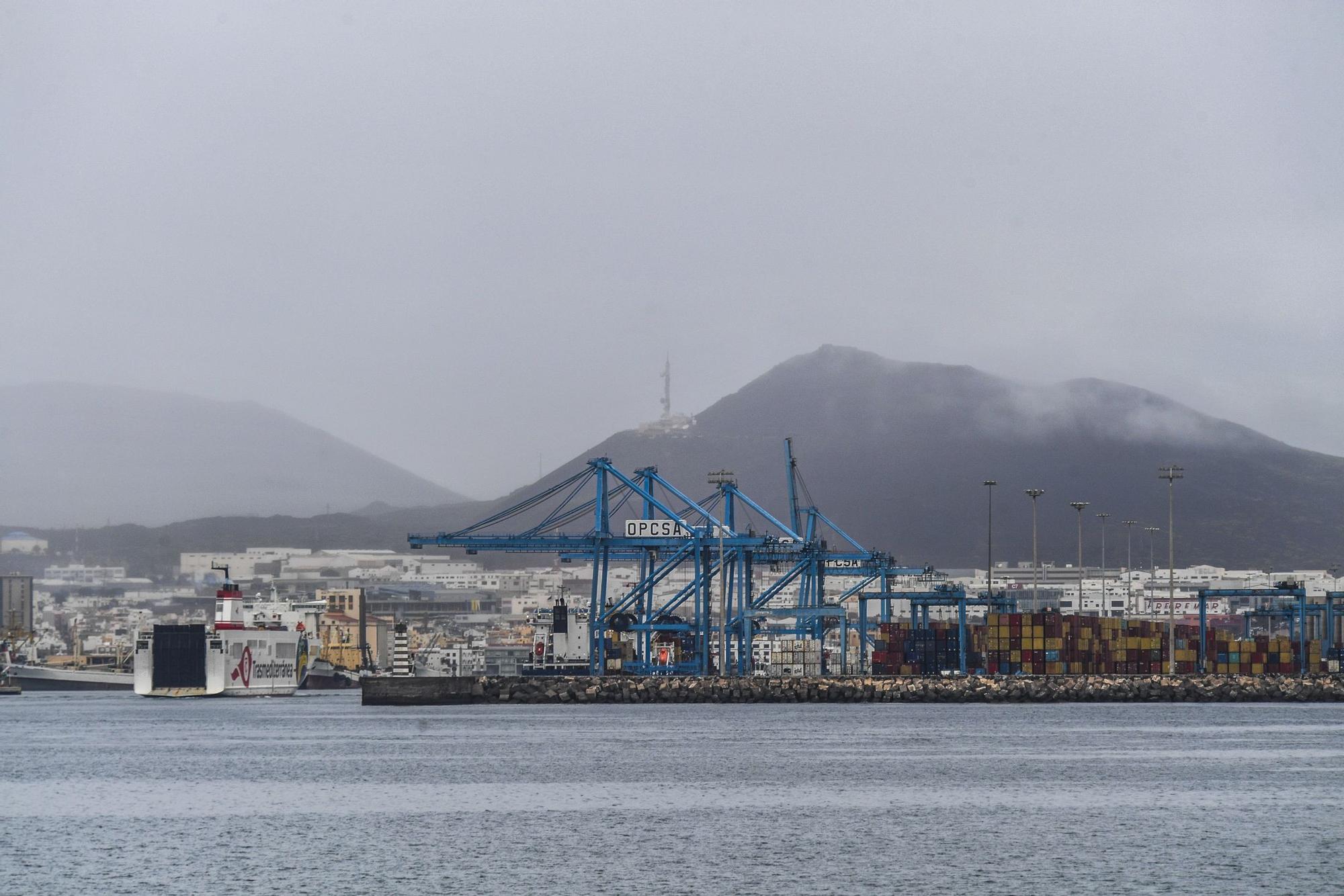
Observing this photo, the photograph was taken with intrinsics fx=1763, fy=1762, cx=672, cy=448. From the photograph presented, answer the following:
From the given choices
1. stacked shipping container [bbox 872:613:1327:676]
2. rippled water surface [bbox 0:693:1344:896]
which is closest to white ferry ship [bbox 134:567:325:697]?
rippled water surface [bbox 0:693:1344:896]

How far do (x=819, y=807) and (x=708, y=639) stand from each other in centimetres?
5841

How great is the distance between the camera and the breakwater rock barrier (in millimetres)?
91938

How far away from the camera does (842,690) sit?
94.1 meters

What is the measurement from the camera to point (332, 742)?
65.5 metres

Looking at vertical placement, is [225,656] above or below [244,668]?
above

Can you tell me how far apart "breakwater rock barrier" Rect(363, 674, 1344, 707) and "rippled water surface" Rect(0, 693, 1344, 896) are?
17.4 m

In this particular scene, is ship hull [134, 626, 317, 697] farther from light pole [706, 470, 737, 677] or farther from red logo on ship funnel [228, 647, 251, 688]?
light pole [706, 470, 737, 677]

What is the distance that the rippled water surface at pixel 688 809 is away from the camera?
3188 centimetres

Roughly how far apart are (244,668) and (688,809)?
74964 millimetres

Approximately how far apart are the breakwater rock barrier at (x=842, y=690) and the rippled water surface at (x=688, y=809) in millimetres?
17395

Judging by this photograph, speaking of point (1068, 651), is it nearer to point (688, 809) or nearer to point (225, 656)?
point (225, 656)

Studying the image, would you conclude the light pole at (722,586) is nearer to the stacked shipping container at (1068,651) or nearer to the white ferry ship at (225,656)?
the stacked shipping container at (1068,651)

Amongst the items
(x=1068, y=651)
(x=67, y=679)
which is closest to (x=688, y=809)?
(x=1068, y=651)

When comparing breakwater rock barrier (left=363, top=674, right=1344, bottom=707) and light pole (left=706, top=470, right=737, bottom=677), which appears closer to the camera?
light pole (left=706, top=470, right=737, bottom=677)
